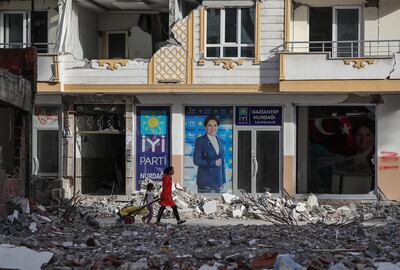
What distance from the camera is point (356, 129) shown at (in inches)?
943

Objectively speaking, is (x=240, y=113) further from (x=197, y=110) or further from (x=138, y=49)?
(x=138, y=49)

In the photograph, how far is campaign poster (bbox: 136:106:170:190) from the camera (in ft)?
79.7

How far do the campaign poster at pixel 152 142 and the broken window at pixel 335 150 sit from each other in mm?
4415

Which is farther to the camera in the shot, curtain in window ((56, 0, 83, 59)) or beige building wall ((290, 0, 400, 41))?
curtain in window ((56, 0, 83, 59))

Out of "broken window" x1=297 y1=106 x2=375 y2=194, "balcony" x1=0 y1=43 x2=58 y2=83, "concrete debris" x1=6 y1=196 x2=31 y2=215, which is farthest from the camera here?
"balcony" x1=0 y1=43 x2=58 y2=83

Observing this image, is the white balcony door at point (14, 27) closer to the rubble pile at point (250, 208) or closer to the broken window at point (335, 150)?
the rubble pile at point (250, 208)

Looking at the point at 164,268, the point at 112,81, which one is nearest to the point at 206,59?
the point at 112,81

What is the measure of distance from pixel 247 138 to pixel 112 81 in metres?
4.83

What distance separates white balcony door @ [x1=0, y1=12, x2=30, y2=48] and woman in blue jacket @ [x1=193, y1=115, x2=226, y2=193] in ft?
23.3

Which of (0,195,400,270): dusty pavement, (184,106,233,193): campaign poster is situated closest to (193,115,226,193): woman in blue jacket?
(184,106,233,193): campaign poster

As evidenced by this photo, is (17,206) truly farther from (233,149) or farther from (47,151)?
(233,149)

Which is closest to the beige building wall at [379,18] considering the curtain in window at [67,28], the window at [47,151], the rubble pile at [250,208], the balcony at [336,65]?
the balcony at [336,65]

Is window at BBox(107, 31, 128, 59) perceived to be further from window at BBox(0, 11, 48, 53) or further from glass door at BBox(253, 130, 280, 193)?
glass door at BBox(253, 130, 280, 193)

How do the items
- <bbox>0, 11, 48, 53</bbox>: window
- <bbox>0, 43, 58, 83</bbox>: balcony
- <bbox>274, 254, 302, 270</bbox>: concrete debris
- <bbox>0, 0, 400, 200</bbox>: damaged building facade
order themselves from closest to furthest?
<bbox>274, 254, 302, 270</bbox>: concrete debris
<bbox>0, 0, 400, 200</bbox>: damaged building facade
<bbox>0, 43, 58, 83</bbox>: balcony
<bbox>0, 11, 48, 53</bbox>: window
